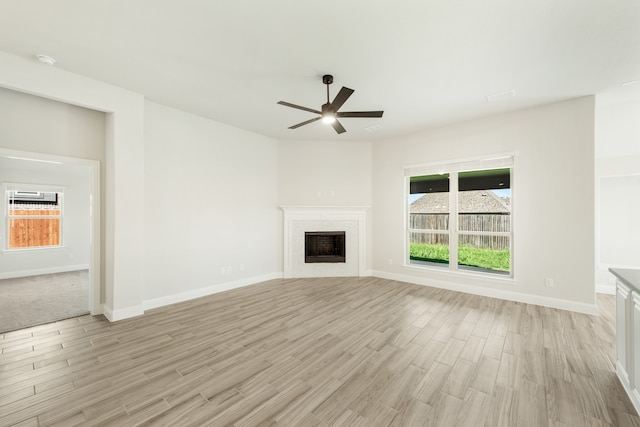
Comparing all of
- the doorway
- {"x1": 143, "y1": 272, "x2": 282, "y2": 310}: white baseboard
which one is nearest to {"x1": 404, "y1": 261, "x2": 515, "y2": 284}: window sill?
{"x1": 143, "y1": 272, "x2": 282, "y2": 310}: white baseboard

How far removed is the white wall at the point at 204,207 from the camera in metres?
3.99

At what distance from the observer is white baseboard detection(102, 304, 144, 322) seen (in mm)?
3482

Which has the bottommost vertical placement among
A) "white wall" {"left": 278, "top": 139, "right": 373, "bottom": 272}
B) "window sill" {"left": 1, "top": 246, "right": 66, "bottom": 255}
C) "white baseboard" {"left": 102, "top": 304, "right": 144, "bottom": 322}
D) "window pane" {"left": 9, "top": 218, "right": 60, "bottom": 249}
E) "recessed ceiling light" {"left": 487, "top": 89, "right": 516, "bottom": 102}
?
"white baseboard" {"left": 102, "top": 304, "right": 144, "bottom": 322}

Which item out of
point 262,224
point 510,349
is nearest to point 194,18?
point 262,224

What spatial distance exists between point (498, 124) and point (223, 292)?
18.4 feet

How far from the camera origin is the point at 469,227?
4.94 meters

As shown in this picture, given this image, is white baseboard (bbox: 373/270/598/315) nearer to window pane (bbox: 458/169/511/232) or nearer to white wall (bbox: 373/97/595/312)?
white wall (bbox: 373/97/595/312)

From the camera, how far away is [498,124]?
4426mm

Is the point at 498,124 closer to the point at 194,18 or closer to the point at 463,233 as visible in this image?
the point at 463,233

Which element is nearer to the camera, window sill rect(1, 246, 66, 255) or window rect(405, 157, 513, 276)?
window rect(405, 157, 513, 276)

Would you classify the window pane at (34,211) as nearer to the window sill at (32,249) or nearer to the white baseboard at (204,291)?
the window sill at (32,249)

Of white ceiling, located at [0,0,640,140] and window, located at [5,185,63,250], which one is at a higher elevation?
white ceiling, located at [0,0,640,140]

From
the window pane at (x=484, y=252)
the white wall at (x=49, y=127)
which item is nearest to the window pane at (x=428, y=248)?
the window pane at (x=484, y=252)

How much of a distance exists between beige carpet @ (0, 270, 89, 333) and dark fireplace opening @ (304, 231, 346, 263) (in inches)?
151
